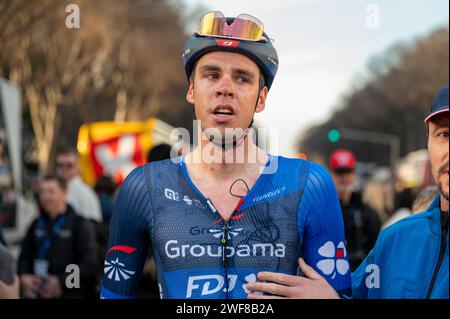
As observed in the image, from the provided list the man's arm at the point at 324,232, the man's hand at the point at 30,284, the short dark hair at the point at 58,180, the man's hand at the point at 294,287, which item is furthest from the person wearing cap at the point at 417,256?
the short dark hair at the point at 58,180

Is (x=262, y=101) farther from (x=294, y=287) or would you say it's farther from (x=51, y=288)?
(x=51, y=288)

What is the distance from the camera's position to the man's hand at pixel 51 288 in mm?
5497

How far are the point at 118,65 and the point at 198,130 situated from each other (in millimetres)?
22993

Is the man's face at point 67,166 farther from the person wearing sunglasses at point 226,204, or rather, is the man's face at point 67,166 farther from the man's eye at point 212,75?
the man's eye at point 212,75

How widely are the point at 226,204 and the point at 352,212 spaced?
4.38 meters

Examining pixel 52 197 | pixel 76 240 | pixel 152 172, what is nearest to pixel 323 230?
pixel 152 172

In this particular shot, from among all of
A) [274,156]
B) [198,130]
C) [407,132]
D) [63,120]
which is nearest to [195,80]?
[198,130]

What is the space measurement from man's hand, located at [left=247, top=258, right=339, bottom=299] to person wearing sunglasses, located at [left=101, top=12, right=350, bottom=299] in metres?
0.34

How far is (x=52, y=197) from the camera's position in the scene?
631 centimetres

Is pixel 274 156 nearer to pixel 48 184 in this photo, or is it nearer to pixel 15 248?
pixel 48 184

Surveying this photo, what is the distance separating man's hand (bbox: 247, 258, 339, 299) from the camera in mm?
2010

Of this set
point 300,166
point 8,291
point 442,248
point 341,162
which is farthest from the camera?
point 341,162

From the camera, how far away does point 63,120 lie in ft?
88.5

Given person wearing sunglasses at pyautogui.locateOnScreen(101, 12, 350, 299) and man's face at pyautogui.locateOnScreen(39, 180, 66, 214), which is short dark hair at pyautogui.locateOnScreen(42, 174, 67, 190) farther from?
person wearing sunglasses at pyautogui.locateOnScreen(101, 12, 350, 299)
